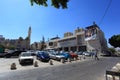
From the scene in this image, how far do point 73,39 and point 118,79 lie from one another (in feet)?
268

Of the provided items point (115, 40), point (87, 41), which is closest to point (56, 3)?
point (87, 41)

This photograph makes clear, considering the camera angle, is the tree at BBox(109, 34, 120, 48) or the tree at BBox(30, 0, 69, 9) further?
the tree at BBox(109, 34, 120, 48)

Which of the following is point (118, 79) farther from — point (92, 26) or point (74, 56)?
point (92, 26)

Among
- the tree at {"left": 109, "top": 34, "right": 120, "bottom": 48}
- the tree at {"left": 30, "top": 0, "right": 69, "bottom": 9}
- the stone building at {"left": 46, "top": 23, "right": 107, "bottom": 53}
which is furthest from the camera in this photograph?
the stone building at {"left": 46, "top": 23, "right": 107, "bottom": 53}

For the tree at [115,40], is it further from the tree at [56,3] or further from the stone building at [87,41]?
the tree at [56,3]

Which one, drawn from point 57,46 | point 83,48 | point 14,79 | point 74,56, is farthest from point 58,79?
point 57,46

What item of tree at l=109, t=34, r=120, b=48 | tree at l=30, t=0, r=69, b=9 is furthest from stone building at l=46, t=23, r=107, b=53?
tree at l=30, t=0, r=69, b=9

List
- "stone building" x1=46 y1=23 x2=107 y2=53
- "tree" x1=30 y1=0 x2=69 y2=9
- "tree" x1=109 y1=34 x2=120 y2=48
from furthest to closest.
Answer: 1. "stone building" x1=46 y1=23 x2=107 y2=53
2. "tree" x1=109 y1=34 x2=120 y2=48
3. "tree" x1=30 y1=0 x2=69 y2=9

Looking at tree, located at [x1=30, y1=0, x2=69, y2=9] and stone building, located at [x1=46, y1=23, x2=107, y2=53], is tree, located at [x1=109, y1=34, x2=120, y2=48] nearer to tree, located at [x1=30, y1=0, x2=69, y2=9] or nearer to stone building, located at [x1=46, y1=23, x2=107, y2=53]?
stone building, located at [x1=46, y1=23, x2=107, y2=53]

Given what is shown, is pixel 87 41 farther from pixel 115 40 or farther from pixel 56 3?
pixel 56 3

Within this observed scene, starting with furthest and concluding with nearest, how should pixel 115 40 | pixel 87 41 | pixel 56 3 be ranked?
1. pixel 87 41
2. pixel 115 40
3. pixel 56 3

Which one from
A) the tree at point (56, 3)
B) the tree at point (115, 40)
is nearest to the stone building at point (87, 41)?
the tree at point (115, 40)

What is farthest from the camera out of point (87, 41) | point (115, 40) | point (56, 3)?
point (87, 41)

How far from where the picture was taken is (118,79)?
6.21 m
